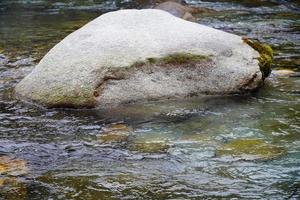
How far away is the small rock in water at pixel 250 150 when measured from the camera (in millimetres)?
4739

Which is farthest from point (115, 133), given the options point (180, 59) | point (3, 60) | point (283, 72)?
point (3, 60)

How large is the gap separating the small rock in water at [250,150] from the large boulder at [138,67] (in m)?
1.58

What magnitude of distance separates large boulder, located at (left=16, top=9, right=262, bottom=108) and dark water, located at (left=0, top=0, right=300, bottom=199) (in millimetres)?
190

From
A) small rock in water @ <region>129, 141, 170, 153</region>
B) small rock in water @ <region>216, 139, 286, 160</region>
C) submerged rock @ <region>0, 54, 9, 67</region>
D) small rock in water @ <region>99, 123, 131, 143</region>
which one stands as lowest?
small rock in water @ <region>99, 123, 131, 143</region>

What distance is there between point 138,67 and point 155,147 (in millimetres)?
1632

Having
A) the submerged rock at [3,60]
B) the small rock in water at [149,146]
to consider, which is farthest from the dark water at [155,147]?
the submerged rock at [3,60]

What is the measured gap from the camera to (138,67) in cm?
638

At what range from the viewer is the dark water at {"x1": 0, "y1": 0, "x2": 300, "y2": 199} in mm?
4180

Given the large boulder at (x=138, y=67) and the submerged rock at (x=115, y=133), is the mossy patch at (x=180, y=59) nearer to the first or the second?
the large boulder at (x=138, y=67)

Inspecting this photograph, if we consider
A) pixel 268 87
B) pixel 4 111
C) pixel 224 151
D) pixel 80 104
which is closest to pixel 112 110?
pixel 80 104

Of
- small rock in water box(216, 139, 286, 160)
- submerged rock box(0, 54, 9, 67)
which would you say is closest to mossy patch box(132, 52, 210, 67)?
small rock in water box(216, 139, 286, 160)

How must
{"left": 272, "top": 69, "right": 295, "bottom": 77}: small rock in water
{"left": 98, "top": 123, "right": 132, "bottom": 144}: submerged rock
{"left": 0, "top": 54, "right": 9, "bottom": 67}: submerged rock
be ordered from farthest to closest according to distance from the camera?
{"left": 0, "top": 54, "right": 9, "bottom": 67}: submerged rock → {"left": 272, "top": 69, "right": 295, "bottom": 77}: small rock in water → {"left": 98, "top": 123, "right": 132, "bottom": 144}: submerged rock

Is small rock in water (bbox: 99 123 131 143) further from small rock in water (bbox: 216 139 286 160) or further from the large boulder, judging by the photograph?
small rock in water (bbox: 216 139 286 160)

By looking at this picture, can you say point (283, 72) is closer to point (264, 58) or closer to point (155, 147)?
point (264, 58)
